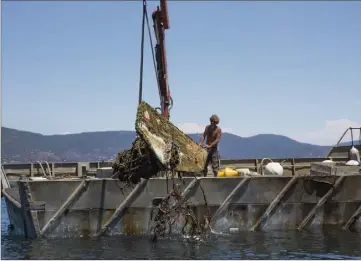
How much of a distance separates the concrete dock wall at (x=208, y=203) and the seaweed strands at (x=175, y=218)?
1.14 feet

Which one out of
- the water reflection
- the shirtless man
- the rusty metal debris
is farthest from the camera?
the shirtless man

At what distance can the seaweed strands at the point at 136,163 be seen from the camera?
540 inches

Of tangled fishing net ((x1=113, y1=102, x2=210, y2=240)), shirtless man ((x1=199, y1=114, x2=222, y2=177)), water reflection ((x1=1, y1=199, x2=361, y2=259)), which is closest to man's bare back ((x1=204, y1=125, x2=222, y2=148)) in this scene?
shirtless man ((x1=199, y1=114, x2=222, y2=177))

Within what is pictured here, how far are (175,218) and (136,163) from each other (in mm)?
3616

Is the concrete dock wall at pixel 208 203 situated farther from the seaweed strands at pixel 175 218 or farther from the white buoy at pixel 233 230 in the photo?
the seaweed strands at pixel 175 218

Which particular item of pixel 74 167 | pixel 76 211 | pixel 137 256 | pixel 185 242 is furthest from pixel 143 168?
pixel 74 167

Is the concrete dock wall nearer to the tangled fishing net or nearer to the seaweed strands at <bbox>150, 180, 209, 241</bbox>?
the seaweed strands at <bbox>150, 180, 209, 241</bbox>

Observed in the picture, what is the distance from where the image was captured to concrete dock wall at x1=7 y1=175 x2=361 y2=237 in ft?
57.8

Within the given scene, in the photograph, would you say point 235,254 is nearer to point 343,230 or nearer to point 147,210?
point 147,210

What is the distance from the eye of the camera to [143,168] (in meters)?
14.0

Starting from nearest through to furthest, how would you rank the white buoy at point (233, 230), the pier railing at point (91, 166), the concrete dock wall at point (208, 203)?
the concrete dock wall at point (208, 203), the white buoy at point (233, 230), the pier railing at point (91, 166)

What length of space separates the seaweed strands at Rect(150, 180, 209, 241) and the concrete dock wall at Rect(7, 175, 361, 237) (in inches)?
13.7

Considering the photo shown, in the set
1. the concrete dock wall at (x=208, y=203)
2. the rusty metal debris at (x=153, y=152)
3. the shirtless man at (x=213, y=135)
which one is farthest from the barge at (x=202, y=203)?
the rusty metal debris at (x=153, y=152)

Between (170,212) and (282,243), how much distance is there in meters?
4.10
